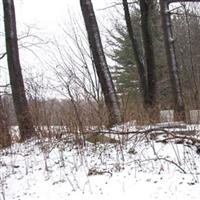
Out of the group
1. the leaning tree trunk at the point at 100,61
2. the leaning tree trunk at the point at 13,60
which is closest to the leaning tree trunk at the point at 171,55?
the leaning tree trunk at the point at 100,61

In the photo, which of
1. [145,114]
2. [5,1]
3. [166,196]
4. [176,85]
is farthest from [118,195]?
[5,1]

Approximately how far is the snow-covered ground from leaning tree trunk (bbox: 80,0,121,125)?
166cm

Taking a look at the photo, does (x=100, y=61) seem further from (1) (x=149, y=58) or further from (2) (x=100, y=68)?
(1) (x=149, y=58)

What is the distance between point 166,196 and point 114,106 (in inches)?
170

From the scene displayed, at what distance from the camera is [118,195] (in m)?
5.63

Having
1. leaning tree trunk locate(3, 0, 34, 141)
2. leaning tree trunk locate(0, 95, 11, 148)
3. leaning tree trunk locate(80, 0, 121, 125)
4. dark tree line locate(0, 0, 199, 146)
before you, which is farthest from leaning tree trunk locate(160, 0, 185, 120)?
leaning tree trunk locate(0, 95, 11, 148)

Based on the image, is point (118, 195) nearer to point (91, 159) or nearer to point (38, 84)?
point (91, 159)

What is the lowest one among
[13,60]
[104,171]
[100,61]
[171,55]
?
[104,171]

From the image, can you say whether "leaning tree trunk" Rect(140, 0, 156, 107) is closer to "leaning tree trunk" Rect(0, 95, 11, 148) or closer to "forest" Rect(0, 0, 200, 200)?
"forest" Rect(0, 0, 200, 200)

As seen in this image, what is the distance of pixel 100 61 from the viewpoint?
10.0 m

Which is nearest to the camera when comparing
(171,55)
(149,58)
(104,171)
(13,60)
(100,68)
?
(104,171)

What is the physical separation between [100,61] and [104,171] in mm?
4016

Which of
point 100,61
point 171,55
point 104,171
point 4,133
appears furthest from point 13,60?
point 104,171

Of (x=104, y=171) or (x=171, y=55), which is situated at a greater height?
(x=171, y=55)
